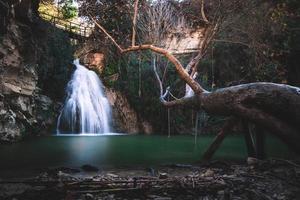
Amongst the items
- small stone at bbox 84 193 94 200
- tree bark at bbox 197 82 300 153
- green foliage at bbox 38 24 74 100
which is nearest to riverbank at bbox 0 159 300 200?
small stone at bbox 84 193 94 200

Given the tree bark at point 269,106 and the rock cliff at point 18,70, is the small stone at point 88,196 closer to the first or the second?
the tree bark at point 269,106

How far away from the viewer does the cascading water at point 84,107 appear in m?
19.4

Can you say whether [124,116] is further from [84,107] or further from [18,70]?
[18,70]

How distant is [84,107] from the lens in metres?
20.1

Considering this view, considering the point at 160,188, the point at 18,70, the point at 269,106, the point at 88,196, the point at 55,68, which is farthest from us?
the point at 55,68

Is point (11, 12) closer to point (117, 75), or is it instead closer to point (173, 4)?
point (173, 4)

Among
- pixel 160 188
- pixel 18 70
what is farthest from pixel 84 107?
pixel 160 188

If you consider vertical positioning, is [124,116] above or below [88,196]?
above

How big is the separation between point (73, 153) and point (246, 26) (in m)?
8.51

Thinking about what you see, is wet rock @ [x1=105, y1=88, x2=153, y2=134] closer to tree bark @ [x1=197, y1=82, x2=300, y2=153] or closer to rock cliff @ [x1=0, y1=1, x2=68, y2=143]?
rock cliff @ [x1=0, y1=1, x2=68, y2=143]

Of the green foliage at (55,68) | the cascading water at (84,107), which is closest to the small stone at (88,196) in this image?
the cascading water at (84,107)

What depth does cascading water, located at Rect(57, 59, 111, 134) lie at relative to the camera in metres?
19.4

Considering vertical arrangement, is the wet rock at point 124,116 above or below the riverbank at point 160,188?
above

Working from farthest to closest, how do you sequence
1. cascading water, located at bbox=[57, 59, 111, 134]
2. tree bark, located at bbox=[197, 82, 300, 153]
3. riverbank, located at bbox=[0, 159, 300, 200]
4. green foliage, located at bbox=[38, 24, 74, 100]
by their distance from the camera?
green foliage, located at bbox=[38, 24, 74, 100] < cascading water, located at bbox=[57, 59, 111, 134] < tree bark, located at bbox=[197, 82, 300, 153] < riverbank, located at bbox=[0, 159, 300, 200]
